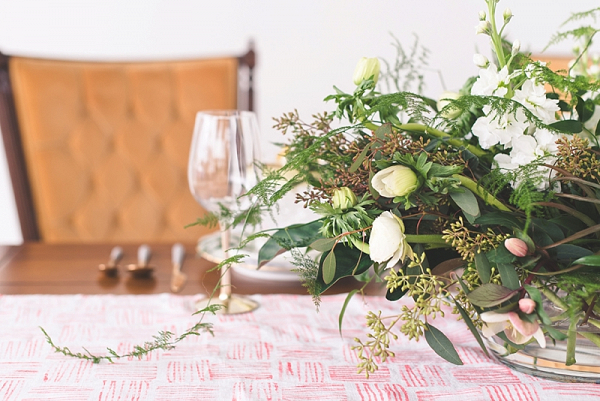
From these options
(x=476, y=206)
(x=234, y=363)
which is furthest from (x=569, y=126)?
(x=234, y=363)

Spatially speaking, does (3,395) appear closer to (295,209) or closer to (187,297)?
(187,297)

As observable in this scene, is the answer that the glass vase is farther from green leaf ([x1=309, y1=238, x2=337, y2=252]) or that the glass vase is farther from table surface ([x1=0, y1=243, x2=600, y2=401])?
green leaf ([x1=309, y1=238, x2=337, y2=252])

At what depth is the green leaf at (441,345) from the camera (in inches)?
20.7

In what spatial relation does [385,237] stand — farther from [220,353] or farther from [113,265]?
[113,265]

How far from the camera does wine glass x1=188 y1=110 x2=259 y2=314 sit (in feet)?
2.50

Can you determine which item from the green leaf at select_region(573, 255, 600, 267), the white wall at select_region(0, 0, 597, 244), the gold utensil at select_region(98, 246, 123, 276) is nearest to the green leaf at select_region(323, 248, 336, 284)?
the green leaf at select_region(573, 255, 600, 267)

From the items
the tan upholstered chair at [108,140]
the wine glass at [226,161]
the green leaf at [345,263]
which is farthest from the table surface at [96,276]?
the tan upholstered chair at [108,140]

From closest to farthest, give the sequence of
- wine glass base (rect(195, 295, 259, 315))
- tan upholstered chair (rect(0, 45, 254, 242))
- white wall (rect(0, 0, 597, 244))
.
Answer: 1. wine glass base (rect(195, 295, 259, 315))
2. tan upholstered chair (rect(0, 45, 254, 242))
3. white wall (rect(0, 0, 597, 244))

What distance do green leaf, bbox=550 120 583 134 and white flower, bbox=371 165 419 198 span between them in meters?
0.16

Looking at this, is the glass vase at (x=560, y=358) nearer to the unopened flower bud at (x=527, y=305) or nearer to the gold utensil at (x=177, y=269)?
the unopened flower bud at (x=527, y=305)

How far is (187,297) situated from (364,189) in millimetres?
365

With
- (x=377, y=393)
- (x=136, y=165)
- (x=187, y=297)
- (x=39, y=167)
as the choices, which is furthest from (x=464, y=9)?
(x=377, y=393)

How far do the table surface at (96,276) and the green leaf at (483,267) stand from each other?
1.18ft

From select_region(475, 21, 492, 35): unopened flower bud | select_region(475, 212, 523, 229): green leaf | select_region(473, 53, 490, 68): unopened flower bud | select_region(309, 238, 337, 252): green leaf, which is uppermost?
select_region(475, 21, 492, 35): unopened flower bud
